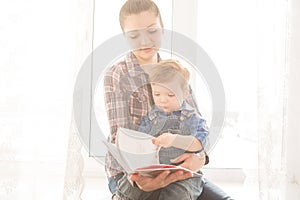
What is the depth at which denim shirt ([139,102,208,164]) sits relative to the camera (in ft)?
4.41

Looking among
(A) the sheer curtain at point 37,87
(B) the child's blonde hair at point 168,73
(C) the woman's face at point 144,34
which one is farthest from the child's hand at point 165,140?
(A) the sheer curtain at point 37,87

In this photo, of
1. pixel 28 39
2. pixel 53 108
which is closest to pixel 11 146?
pixel 53 108

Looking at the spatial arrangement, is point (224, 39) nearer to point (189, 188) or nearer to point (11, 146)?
point (189, 188)

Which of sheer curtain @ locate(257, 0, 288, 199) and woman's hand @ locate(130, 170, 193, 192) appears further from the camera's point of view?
sheer curtain @ locate(257, 0, 288, 199)

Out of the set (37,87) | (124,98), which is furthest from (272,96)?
(37,87)

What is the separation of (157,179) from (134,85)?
0.99 ft

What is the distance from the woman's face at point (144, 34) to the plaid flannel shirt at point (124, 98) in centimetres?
5

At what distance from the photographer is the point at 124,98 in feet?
4.49

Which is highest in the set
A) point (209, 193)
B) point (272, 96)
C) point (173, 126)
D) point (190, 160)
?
point (272, 96)

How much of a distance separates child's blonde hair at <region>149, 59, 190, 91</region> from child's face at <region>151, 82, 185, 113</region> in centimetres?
2

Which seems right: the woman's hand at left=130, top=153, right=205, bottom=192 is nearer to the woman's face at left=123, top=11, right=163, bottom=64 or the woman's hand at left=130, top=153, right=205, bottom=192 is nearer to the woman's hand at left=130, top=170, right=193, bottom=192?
the woman's hand at left=130, top=170, right=193, bottom=192

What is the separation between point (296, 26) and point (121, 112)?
0.76m

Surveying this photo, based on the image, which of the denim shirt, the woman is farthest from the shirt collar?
the denim shirt

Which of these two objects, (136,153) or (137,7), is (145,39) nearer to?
(137,7)
